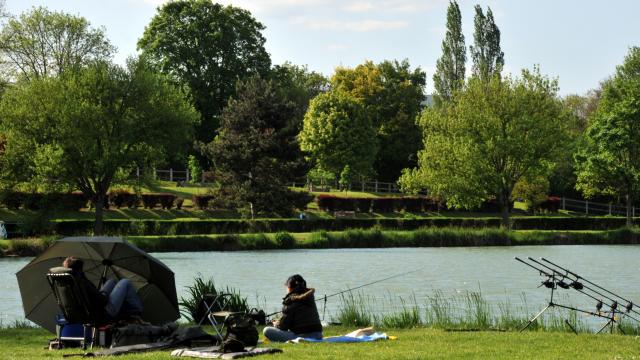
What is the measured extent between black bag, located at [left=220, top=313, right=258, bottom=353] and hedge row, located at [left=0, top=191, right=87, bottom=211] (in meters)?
38.9

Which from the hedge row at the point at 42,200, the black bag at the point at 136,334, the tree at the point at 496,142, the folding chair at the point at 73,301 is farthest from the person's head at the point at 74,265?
the tree at the point at 496,142

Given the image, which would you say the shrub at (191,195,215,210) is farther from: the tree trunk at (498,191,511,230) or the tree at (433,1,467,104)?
the tree at (433,1,467,104)

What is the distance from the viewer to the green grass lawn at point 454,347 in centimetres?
1381

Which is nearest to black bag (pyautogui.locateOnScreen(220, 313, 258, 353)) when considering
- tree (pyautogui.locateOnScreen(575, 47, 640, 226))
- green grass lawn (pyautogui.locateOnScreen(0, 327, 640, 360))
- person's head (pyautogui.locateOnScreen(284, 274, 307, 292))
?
green grass lawn (pyautogui.locateOnScreen(0, 327, 640, 360))

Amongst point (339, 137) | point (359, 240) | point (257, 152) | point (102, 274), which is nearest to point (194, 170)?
point (257, 152)

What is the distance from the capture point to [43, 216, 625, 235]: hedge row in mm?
49125

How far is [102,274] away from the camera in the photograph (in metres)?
17.2

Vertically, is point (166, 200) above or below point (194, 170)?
below

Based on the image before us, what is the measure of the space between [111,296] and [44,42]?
64353 mm

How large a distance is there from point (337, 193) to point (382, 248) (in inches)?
1052

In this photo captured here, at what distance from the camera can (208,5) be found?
80438 mm

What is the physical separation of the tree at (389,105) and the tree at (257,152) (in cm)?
1870

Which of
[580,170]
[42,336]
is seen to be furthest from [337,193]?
[42,336]

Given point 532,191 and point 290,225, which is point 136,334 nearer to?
point 290,225
